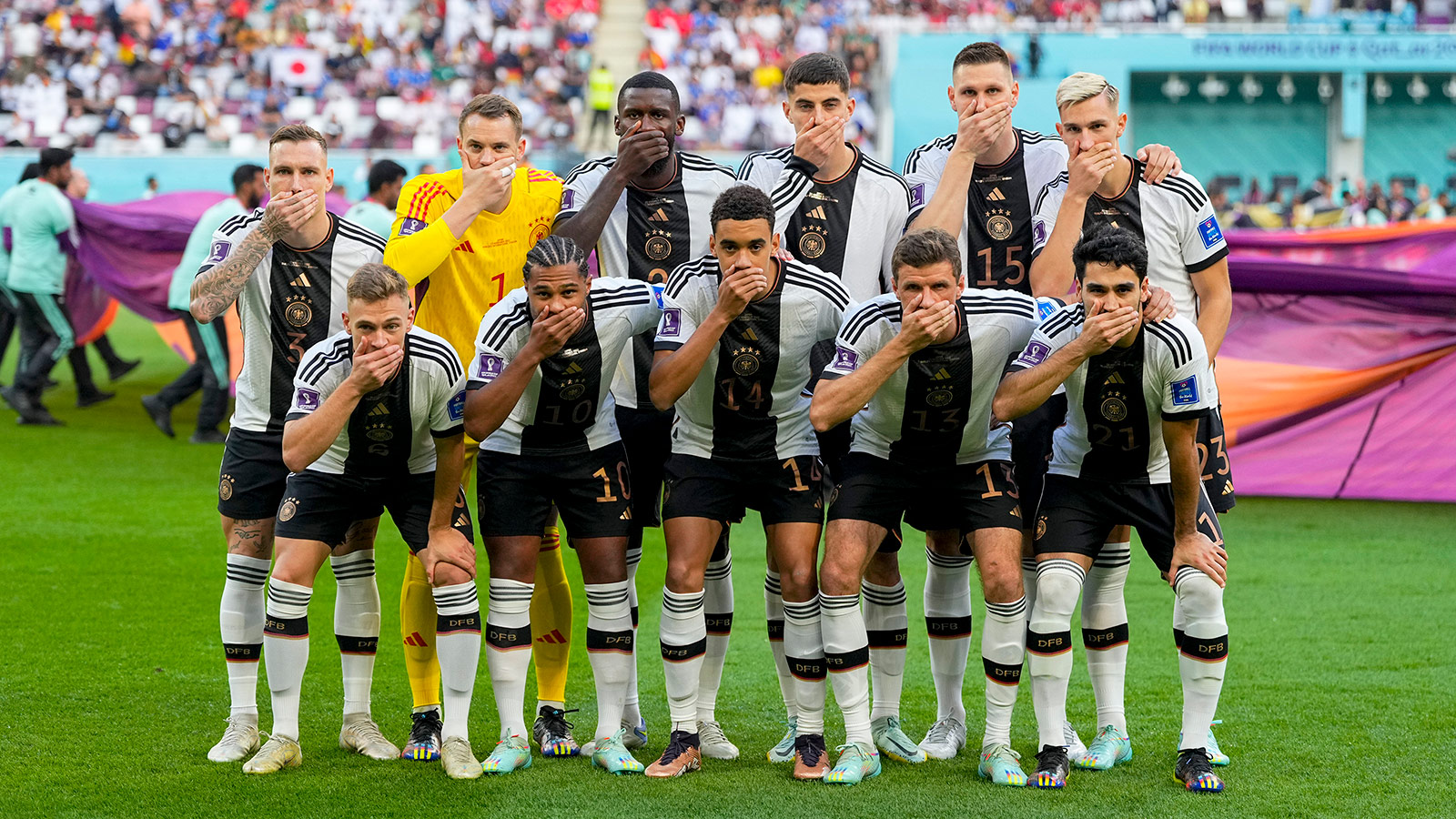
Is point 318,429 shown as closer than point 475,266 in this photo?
Yes

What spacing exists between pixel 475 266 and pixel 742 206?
3.84 ft

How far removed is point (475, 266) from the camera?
16.4 ft

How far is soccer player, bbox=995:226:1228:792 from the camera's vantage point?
14.1 feet

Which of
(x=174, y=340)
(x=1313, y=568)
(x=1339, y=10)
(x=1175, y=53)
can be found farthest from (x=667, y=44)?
(x=1313, y=568)

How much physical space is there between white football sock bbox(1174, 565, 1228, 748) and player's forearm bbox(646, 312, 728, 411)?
5.41 feet

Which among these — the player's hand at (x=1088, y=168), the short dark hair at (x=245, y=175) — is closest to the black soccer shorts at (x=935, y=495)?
the player's hand at (x=1088, y=168)

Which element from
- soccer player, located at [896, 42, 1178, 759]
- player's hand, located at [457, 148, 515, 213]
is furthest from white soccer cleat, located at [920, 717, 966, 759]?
player's hand, located at [457, 148, 515, 213]

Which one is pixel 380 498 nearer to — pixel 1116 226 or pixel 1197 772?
pixel 1116 226

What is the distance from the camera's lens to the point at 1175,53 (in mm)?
28125

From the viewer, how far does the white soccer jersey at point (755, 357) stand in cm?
459

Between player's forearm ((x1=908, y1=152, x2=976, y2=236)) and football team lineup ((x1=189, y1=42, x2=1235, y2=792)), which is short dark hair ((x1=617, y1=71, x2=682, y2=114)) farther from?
player's forearm ((x1=908, y1=152, x2=976, y2=236))

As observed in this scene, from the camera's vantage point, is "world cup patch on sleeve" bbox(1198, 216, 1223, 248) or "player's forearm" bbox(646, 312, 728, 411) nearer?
"player's forearm" bbox(646, 312, 728, 411)

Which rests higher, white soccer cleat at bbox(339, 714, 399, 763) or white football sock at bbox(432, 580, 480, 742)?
white football sock at bbox(432, 580, 480, 742)

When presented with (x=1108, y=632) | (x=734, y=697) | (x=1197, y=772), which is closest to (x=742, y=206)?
(x=1108, y=632)
